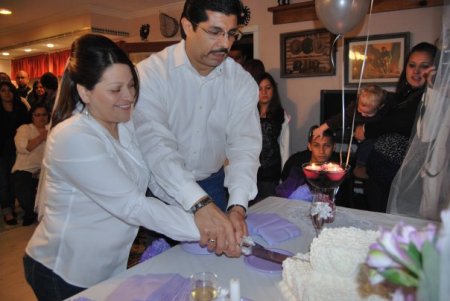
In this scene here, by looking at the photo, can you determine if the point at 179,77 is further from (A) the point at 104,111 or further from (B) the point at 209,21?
(A) the point at 104,111

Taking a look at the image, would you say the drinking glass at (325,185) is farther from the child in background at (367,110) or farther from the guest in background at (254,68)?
the guest in background at (254,68)

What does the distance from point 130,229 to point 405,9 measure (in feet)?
10.9

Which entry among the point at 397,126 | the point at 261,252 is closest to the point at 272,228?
the point at 261,252

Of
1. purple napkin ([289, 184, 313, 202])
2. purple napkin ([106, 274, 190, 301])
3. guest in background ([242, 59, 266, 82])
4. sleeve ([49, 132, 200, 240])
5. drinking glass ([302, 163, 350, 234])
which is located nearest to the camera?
purple napkin ([106, 274, 190, 301])

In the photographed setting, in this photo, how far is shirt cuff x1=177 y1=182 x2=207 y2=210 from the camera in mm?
1214

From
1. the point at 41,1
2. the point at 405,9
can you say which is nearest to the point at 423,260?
the point at 405,9

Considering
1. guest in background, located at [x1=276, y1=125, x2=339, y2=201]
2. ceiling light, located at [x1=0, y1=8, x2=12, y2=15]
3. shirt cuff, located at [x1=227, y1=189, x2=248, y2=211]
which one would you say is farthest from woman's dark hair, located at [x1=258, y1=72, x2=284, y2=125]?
ceiling light, located at [x1=0, y1=8, x2=12, y2=15]

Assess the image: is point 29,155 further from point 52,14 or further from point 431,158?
point 431,158

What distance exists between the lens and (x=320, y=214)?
1.29 metres

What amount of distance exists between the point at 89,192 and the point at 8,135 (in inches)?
145

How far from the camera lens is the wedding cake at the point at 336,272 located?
79 cm

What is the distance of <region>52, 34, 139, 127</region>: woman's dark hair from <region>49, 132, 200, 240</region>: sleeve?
6.0 inches

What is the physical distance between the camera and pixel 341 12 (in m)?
2.79

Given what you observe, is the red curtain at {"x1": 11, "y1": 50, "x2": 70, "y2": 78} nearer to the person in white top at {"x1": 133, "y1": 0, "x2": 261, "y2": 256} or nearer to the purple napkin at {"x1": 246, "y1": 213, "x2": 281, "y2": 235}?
the person in white top at {"x1": 133, "y1": 0, "x2": 261, "y2": 256}
